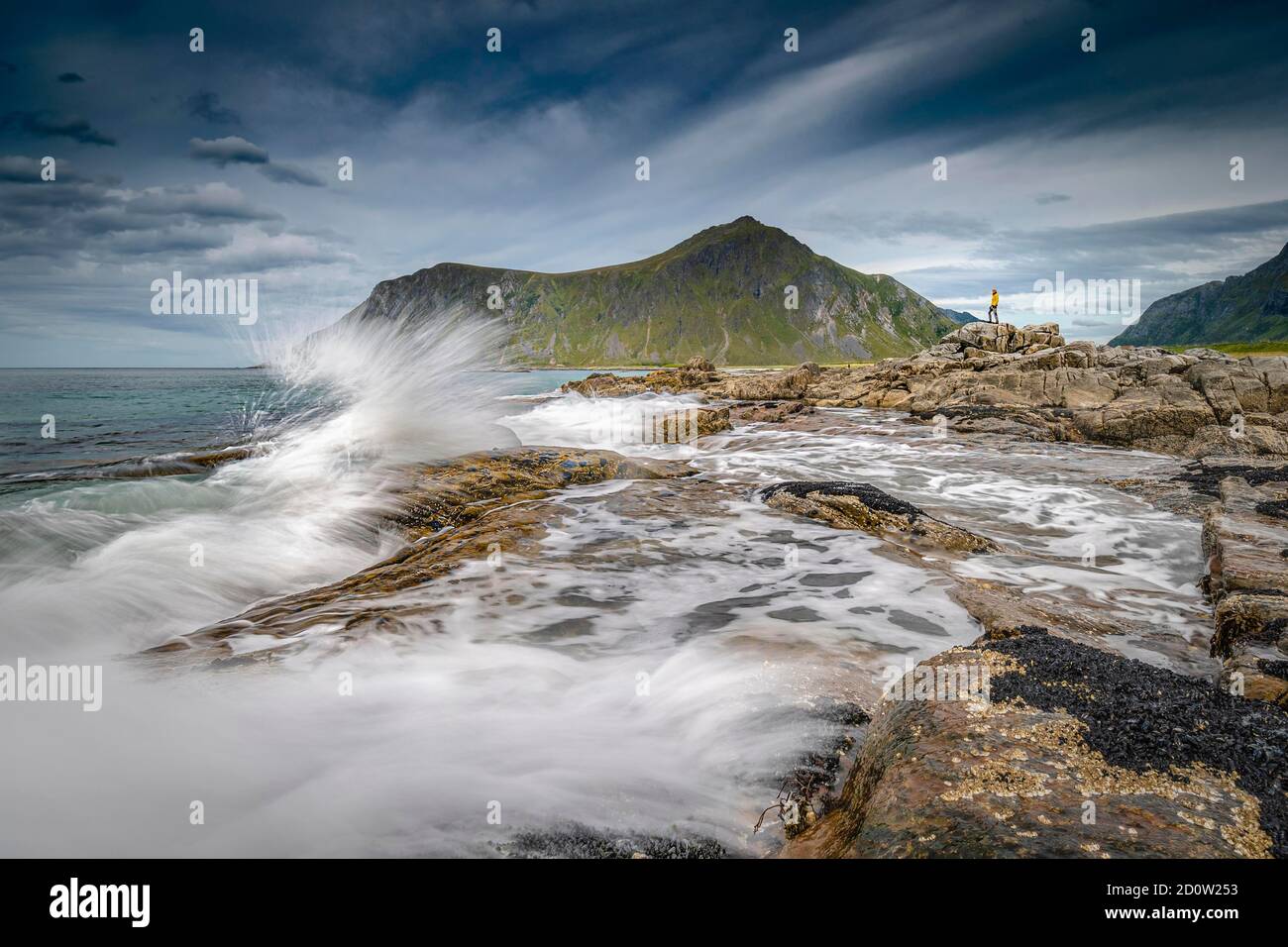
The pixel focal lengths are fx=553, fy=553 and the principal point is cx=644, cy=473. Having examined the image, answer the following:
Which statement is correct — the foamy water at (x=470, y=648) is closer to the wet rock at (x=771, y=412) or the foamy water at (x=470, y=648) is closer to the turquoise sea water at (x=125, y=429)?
the turquoise sea water at (x=125, y=429)

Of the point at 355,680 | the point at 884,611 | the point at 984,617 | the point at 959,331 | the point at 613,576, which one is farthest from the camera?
the point at 959,331

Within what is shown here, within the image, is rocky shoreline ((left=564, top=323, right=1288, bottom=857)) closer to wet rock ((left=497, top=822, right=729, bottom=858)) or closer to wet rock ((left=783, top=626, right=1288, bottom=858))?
wet rock ((left=783, top=626, right=1288, bottom=858))

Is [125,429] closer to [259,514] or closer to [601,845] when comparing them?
[259,514]

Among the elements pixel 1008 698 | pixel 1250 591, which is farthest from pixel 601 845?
pixel 1250 591

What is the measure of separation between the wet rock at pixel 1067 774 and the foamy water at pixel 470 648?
80 centimetres

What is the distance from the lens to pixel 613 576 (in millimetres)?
7797

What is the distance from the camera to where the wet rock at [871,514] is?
30.0 ft

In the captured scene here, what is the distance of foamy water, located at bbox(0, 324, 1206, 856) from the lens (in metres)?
3.38

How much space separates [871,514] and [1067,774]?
24.4 ft

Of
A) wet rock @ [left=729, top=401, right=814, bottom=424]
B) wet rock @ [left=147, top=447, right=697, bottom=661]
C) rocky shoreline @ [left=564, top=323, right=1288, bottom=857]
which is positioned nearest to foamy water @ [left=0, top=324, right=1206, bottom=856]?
wet rock @ [left=147, top=447, right=697, bottom=661]

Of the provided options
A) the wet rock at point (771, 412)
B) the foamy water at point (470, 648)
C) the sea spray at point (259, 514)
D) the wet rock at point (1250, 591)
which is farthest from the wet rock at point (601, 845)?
the wet rock at point (771, 412)
